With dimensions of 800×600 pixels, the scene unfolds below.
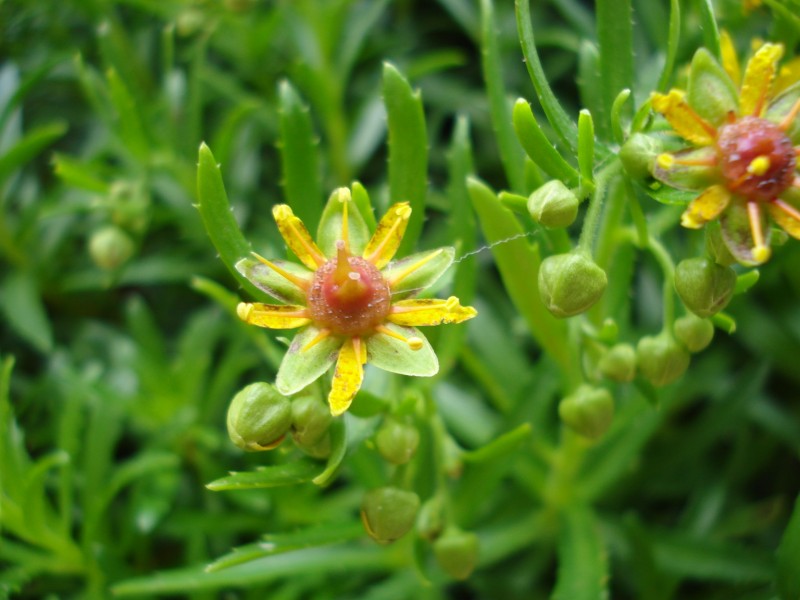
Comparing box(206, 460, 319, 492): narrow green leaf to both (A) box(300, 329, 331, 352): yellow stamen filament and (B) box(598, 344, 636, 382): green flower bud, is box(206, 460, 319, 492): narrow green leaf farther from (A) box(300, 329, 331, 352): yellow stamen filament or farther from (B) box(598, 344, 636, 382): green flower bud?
(B) box(598, 344, 636, 382): green flower bud

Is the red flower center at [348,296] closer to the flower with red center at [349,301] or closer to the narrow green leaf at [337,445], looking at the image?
the flower with red center at [349,301]

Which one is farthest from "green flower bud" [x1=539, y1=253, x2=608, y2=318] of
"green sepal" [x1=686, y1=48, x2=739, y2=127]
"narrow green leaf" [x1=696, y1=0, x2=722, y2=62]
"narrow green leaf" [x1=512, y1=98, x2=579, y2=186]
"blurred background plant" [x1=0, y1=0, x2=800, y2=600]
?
"narrow green leaf" [x1=696, y1=0, x2=722, y2=62]

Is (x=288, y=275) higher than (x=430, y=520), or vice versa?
(x=288, y=275)

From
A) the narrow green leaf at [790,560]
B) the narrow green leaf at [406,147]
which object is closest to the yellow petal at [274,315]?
the narrow green leaf at [406,147]

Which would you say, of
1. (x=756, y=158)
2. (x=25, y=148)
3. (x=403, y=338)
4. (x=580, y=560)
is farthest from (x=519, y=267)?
(x=25, y=148)

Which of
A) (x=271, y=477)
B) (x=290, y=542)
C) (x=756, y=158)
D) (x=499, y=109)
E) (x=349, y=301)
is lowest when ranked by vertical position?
(x=290, y=542)

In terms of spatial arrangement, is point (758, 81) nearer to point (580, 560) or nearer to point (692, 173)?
point (692, 173)
